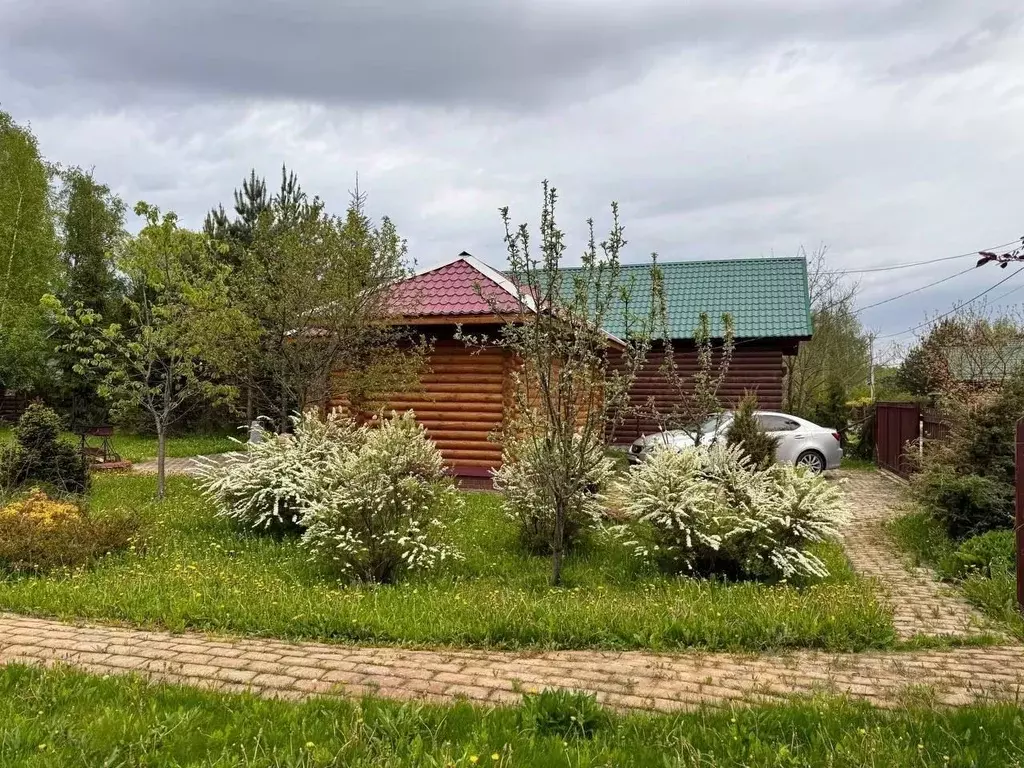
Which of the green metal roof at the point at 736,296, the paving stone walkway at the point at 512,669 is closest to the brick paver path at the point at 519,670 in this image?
the paving stone walkway at the point at 512,669

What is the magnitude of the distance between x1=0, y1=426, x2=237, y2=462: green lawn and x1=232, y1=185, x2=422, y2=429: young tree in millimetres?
7956

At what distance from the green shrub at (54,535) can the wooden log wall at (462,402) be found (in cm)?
591

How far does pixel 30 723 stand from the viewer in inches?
137

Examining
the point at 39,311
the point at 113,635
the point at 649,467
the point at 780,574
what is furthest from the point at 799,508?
the point at 39,311

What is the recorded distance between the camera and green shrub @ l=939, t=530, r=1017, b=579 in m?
7.24

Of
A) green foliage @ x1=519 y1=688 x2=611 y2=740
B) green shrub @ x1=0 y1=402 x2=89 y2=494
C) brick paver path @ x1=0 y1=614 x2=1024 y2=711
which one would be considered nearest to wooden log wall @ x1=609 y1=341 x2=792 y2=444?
green shrub @ x1=0 y1=402 x2=89 y2=494

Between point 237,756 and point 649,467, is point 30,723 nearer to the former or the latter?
point 237,756

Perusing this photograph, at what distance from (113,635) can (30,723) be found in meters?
1.72

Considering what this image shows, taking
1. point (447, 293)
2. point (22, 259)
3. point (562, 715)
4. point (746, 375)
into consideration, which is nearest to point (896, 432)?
point (746, 375)

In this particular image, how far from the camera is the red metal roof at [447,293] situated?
13.1 m

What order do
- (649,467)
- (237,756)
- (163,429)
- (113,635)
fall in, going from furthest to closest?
(163,429) < (649,467) < (113,635) < (237,756)

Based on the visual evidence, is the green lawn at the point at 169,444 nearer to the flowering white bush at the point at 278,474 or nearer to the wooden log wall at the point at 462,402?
the wooden log wall at the point at 462,402

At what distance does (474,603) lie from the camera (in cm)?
581

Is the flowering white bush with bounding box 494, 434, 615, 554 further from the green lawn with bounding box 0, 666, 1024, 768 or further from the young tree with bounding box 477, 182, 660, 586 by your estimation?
the green lawn with bounding box 0, 666, 1024, 768
